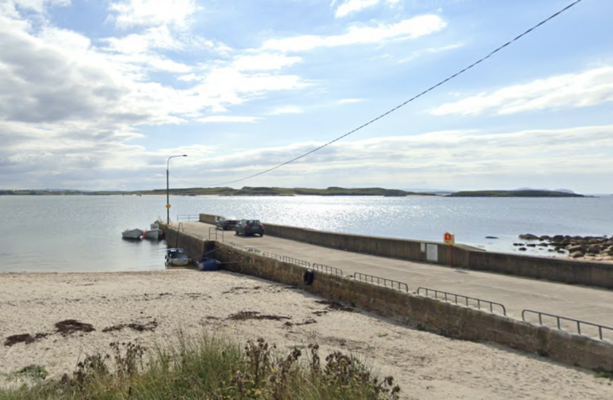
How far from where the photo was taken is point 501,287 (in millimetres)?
14844

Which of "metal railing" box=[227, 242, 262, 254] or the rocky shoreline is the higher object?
"metal railing" box=[227, 242, 262, 254]

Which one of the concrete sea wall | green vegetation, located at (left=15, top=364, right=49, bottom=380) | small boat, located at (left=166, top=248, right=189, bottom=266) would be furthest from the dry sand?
small boat, located at (left=166, top=248, right=189, bottom=266)

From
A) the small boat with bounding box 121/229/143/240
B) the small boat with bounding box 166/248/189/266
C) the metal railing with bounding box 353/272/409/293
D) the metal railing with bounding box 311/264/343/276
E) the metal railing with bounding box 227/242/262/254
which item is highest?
the metal railing with bounding box 353/272/409/293

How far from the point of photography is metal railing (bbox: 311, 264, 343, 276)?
18969mm

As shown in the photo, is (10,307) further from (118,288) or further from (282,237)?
(282,237)

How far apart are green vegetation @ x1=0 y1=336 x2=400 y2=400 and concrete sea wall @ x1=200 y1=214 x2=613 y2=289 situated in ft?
40.0

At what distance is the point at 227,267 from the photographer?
30031mm

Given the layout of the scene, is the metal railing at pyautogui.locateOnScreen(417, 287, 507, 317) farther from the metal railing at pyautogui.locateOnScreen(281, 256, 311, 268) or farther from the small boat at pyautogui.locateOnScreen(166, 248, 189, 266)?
the small boat at pyautogui.locateOnScreen(166, 248, 189, 266)

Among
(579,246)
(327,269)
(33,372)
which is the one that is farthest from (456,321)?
(579,246)

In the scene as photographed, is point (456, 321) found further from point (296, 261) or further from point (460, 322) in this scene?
point (296, 261)

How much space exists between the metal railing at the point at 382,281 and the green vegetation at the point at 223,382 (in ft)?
30.8

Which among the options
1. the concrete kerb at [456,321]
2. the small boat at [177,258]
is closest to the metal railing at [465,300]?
the concrete kerb at [456,321]

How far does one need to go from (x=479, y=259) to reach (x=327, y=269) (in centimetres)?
693

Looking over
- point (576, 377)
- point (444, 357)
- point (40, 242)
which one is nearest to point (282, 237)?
point (444, 357)
